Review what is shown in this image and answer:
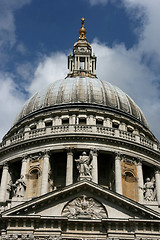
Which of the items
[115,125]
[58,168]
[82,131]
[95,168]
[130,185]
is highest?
[115,125]

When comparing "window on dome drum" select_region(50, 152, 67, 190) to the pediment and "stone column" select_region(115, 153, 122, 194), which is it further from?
the pediment

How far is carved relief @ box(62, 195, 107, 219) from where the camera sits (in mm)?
27734

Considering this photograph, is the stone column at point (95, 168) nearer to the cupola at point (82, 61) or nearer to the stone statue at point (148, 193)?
the stone statue at point (148, 193)

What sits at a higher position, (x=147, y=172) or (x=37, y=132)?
(x=37, y=132)

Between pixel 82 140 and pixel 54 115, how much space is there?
6023 mm

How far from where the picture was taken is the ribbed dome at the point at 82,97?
48438 millimetres

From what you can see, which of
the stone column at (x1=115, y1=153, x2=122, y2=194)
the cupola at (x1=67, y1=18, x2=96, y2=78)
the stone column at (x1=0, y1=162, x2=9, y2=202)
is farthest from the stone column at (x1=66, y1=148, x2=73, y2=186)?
the cupola at (x1=67, y1=18, x2=96, y2=78)

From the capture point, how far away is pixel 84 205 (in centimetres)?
2808

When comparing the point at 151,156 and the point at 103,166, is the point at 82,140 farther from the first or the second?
the point at 151,156

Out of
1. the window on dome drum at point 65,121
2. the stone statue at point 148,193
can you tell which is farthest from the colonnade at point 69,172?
the stone statue at point 148,193

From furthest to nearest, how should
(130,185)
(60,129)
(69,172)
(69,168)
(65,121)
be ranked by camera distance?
(65,121)
(60,129)
(130,185)
(69,168)
(69,172)

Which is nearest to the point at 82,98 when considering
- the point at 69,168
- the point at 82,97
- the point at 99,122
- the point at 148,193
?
the point at 82,97

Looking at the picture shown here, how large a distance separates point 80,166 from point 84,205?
3.40 m

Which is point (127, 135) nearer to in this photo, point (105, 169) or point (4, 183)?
point (105, 169)
